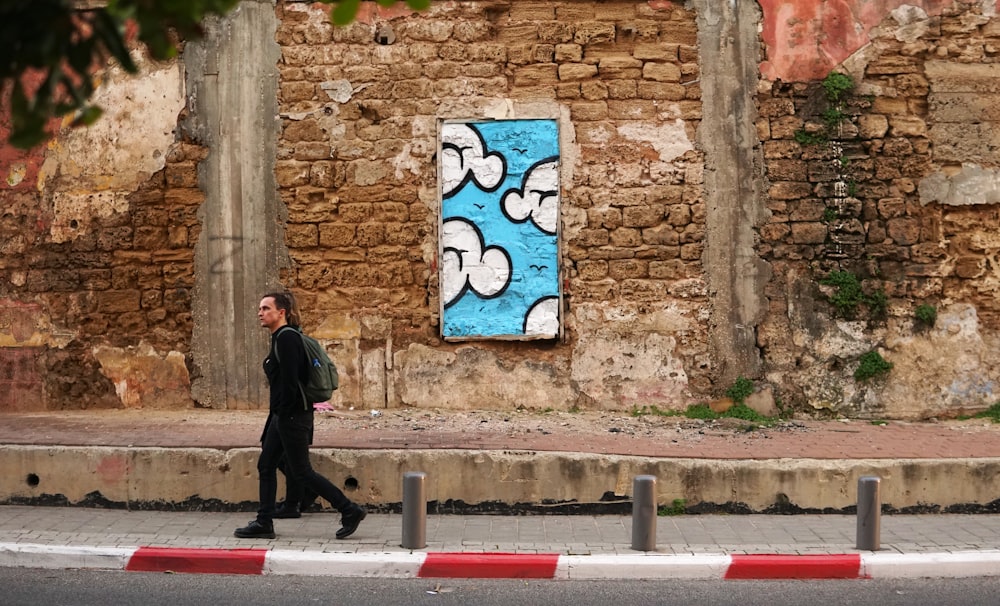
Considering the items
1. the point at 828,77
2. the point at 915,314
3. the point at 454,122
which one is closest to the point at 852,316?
the point at 915,314

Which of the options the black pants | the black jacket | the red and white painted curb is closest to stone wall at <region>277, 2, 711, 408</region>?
the black pants

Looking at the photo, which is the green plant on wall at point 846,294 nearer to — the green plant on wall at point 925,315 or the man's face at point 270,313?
the green plant on wall at point 925,315

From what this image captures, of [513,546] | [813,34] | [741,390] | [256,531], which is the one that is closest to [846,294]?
[741,390]

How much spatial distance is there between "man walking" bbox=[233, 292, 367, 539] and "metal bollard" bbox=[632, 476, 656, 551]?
187 centimetres

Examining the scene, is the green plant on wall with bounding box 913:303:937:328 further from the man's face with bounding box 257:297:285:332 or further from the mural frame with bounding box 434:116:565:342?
the man's face with bounding box 257:297:285:332

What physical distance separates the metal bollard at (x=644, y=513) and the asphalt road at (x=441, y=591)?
1.53ft

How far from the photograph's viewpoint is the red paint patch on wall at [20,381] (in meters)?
11.4

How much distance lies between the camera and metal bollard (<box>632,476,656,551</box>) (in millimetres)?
7047

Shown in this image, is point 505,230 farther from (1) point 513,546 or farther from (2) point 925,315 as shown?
(1) point 513,546

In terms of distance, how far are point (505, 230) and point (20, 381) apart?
5.32m

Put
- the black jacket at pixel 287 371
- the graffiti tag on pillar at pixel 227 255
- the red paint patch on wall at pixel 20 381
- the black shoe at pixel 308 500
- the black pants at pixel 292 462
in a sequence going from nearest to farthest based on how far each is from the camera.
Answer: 1. the black jacket at pixel 287 371
2. the black pants at pixel 292 462
3. the black shoe at pixel 308 500
4. the graffiti tag on pillar at pixel 227 255
5. the red paint patch on wall at pixel 20 381

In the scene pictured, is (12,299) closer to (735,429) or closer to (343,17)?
(735,429)

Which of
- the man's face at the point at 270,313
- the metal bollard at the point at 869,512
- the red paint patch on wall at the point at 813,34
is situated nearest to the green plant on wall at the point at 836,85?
the red paint patch on wall at the point at 813,34

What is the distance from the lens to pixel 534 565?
687 centimetres
